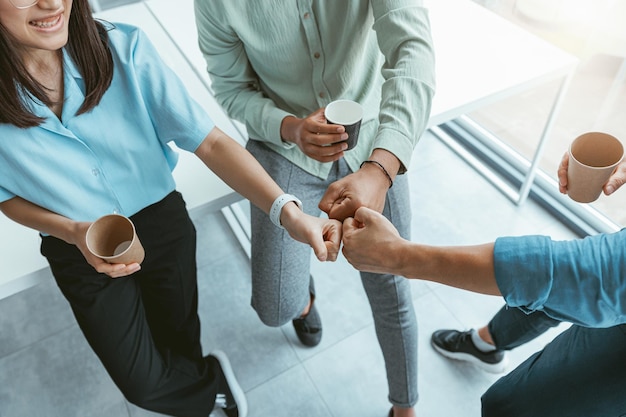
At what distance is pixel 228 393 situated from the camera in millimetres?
1732

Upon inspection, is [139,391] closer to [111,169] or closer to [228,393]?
[228,393]

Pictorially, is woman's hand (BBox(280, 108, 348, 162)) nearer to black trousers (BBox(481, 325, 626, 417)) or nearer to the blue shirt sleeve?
the blue shirt sleeve

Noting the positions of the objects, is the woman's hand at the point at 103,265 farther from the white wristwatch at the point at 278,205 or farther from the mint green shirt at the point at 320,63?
the mint green shirt at the point at 320,63

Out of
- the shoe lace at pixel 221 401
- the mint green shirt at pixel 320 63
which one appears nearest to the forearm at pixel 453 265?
the mint green shirt at pixel 320 63

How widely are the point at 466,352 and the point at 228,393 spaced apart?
2.72 feet

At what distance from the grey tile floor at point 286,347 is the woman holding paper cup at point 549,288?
0.49 metres

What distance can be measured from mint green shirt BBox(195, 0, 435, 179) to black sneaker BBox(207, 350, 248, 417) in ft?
2.52

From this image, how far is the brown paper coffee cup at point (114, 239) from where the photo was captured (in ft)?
3.58

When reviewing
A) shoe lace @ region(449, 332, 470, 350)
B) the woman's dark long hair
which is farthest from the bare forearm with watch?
shoe lace @ region(449, 332, 470, 350)

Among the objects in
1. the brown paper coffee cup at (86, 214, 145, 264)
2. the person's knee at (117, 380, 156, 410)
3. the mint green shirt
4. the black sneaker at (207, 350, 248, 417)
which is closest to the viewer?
the brown paper coffee cup at (86, 214, 145, 264)

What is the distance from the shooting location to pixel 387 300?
1.50m

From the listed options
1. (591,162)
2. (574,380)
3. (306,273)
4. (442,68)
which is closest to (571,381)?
(574,380)

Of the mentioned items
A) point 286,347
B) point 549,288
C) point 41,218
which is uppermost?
point 549,288

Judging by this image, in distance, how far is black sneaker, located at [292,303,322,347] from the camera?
6.24 feet
